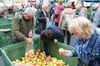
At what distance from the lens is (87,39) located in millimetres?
1484

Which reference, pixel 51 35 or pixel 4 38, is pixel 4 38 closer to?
pixel 4 38

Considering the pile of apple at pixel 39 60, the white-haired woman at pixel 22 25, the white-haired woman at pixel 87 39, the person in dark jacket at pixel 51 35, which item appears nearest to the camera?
the white-haired woman at pixel 87 39

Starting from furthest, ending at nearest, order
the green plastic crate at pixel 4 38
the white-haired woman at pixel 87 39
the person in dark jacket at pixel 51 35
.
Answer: the green plastic crate at pixel 4 38 < the person in dark jacket at pixel 51 35 < the white-haired woman at pixel 87 39

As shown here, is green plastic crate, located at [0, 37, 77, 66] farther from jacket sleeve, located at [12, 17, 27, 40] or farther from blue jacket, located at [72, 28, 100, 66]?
blue jacket, located at [72, 28, 100, 66]

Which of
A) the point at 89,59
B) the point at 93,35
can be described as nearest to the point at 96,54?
the point at 89,59

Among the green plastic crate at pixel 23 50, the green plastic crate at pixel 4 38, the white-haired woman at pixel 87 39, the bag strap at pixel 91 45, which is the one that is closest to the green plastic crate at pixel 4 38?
the green plastic crate at pixel 4 38

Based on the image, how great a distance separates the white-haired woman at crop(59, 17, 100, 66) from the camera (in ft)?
4.61

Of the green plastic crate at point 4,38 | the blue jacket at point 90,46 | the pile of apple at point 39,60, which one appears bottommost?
the pile of apple at point 39,60

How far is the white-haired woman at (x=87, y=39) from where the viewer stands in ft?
4.61

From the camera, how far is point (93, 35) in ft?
4.81

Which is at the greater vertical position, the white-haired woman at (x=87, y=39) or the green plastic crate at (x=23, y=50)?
the white-haired woman at (x=87, y=39)

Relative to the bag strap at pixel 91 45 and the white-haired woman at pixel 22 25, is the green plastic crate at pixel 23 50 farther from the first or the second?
the bag strap at pixel 91 45

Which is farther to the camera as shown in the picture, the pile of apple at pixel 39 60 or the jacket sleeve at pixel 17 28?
the pile of apple at pixel 39 60

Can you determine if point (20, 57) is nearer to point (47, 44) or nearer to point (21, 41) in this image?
point (21, 41)
